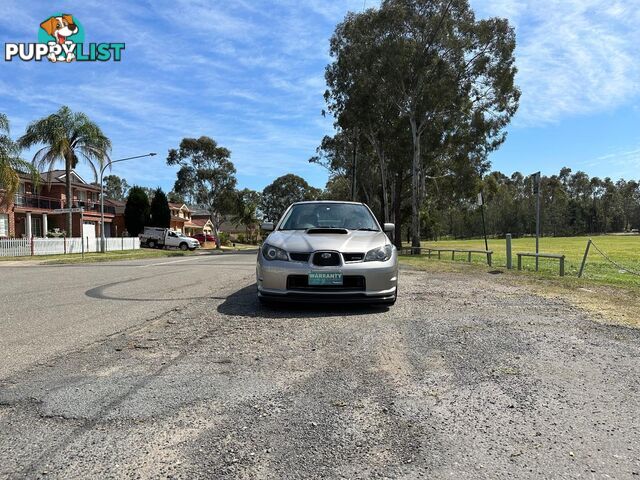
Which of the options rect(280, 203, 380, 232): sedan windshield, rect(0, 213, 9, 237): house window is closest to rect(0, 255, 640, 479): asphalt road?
rect(280, 203, 380, 232): sedan windshield

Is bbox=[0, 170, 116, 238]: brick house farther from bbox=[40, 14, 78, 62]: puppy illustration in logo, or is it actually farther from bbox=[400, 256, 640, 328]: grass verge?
bbox=[400, 256, 640, 328]: grass verge

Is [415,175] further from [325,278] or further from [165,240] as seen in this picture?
[165,240]

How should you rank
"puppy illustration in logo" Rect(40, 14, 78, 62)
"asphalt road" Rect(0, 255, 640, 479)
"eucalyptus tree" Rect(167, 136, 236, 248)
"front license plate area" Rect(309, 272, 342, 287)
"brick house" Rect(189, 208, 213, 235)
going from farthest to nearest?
1. "brick house" Rect(189, 208, 213, 235)
2. "eucalyptus tree" Rect(167, 136, 236, 248)
3. "puppy illustration in logo" Rect(40, 14, 78, 62)
4. "front license plate area" Rect(309, 272, 342, 287)
5. "asphalt road" Rect(0, 255, 640, 479)

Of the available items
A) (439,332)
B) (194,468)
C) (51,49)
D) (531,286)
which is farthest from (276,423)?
(51,49)

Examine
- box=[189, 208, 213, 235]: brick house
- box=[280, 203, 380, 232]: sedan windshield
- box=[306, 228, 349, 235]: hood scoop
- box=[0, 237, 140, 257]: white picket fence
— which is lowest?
box=[0, 237, 140, 257]: white picket fence

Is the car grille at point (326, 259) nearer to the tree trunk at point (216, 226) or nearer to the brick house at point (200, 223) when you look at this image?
the tree trunk at point (216, 226)

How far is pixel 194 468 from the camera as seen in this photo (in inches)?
89.5

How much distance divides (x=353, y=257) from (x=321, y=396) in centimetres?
292

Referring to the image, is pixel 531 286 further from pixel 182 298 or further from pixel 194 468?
pixel 194 468

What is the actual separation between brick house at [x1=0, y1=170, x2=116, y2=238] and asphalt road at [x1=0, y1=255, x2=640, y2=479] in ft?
110

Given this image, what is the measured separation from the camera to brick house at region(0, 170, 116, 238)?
38.9 metres

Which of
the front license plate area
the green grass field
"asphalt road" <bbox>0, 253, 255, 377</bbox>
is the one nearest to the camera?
"asphalt road" <bbox>0, 253, 255, 377</bbox>

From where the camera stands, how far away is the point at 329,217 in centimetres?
736

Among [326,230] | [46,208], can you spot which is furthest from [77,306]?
[46,208]
